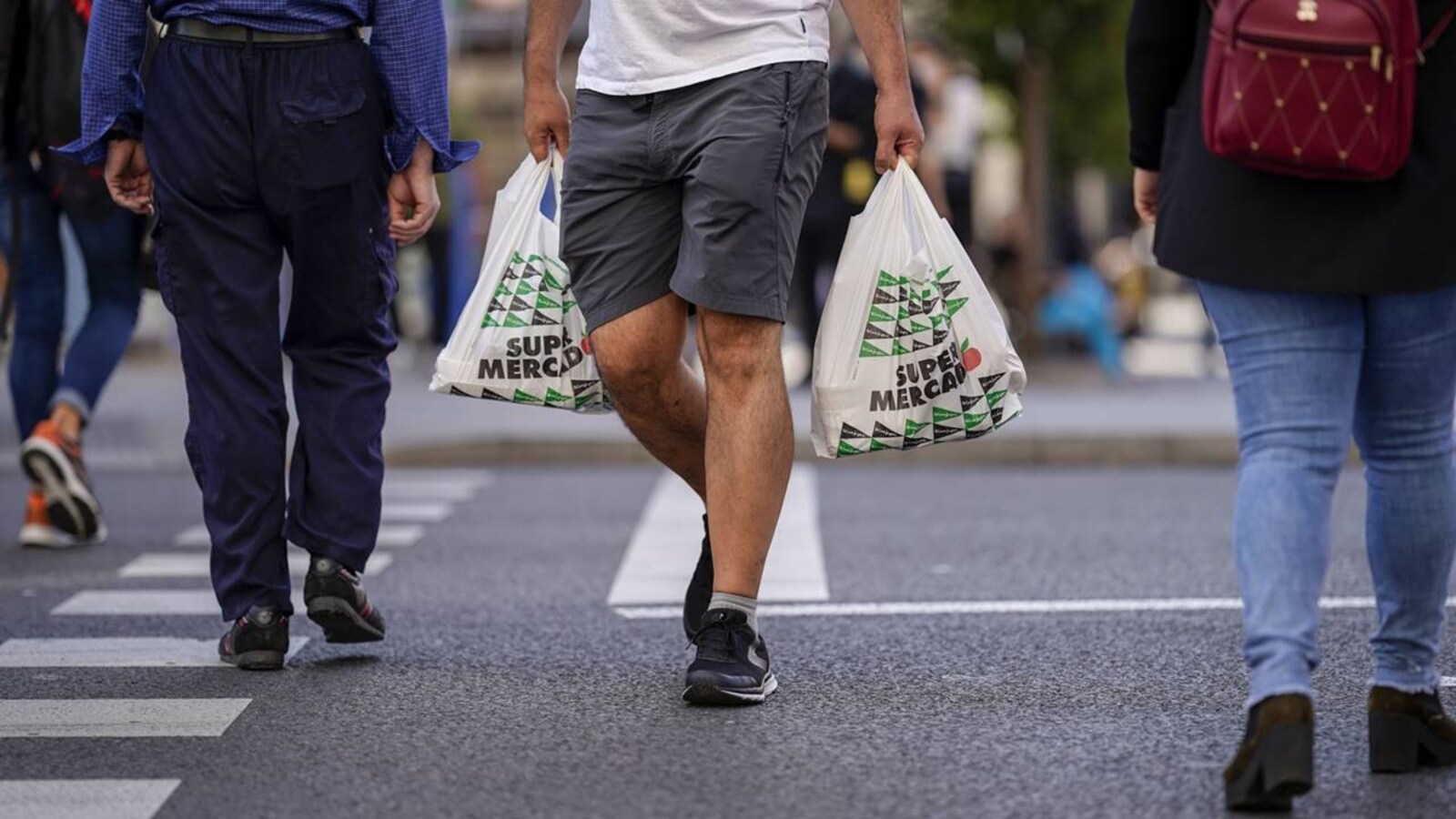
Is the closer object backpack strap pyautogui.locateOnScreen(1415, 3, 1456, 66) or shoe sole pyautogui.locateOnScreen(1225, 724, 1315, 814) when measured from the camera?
shoe sole pyautogui.locateOnScreen(1225, 724, 1315, 814)

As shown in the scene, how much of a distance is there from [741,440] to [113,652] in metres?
1.60

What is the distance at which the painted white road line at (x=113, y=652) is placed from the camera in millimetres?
5270

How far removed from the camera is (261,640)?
5.12 meters

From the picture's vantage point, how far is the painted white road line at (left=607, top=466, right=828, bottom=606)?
6.57 metres

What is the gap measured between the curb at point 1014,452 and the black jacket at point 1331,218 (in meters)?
7.45

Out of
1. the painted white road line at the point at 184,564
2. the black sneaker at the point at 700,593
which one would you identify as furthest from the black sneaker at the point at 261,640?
the painted white road line at the point at 184,564

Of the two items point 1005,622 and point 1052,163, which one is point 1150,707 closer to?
point 1005,622

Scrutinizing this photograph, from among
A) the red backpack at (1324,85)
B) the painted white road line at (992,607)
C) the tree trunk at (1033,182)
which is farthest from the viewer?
the tree trunk at (1033,182)

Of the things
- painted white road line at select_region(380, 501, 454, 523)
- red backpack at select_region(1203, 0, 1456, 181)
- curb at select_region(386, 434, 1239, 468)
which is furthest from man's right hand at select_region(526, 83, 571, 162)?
curb at select_region(386, 434, 1239, 468)

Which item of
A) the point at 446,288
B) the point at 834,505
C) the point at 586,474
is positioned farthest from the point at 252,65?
the point at 446,288

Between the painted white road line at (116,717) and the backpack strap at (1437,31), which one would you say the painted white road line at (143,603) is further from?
the backpack strap at (1437,31)

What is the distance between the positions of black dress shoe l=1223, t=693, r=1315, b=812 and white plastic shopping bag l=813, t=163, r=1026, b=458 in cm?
133

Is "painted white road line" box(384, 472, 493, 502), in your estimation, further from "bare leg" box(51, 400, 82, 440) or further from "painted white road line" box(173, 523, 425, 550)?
"bare leg" box(51, 400, 82, 440)

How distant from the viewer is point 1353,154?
3.60 metres
